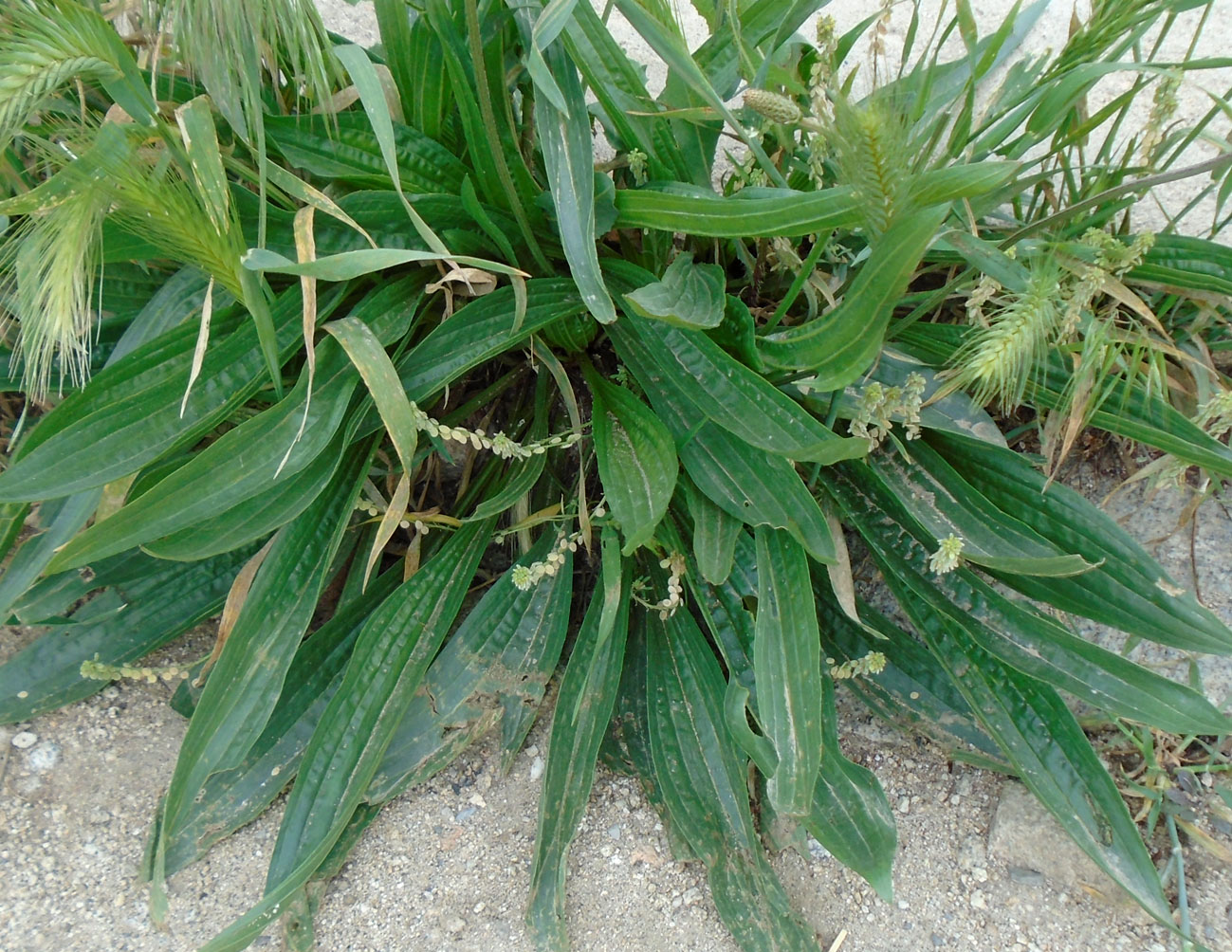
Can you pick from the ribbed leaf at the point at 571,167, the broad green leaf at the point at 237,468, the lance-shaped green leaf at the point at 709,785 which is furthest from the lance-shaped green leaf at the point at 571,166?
the lance-shaped green leaf at the point at 709,785

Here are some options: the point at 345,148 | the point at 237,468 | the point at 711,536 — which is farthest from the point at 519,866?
the point at 345,148

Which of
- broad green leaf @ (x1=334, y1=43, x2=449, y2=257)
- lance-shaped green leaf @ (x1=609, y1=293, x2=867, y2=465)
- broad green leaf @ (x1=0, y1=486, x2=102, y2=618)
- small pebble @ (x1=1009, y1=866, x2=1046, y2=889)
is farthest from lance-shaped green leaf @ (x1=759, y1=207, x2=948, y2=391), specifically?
broad green leaf @ (x1=0, y1=486, x2=102, y2=618)

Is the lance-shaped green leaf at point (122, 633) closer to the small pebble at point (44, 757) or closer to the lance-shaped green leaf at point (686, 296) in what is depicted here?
the small pebble at point (44, 757)

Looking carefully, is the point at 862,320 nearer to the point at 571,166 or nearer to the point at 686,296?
the point at 686,296

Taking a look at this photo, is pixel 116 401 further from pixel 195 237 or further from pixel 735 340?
pixel 735 340

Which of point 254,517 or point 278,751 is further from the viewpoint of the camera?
point 278,751

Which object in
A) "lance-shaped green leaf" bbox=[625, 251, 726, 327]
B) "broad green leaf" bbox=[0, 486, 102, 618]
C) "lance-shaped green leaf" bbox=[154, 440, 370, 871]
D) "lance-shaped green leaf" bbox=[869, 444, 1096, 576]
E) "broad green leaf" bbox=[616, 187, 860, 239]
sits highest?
"broad green leaf" bbox=[616, 187, 860, 239]

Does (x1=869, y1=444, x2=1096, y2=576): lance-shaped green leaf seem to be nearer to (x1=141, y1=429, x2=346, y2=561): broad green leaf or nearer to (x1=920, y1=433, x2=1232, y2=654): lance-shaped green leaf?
(x1=920, y1=433, x2=1232, y2=654): lance-shaped green leaf
